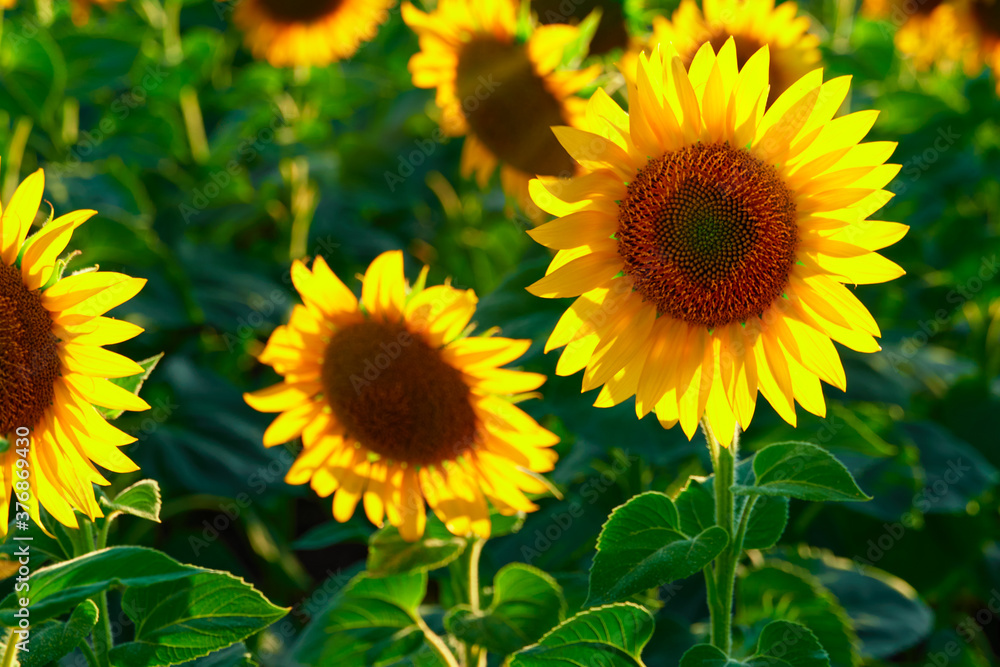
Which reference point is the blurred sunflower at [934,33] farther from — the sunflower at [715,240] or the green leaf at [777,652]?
the green leaf at [777,652]

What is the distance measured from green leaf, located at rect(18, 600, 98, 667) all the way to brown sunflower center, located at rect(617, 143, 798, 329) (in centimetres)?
75

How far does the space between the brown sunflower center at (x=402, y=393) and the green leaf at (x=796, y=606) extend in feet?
2.04

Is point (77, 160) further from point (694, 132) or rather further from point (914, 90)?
point (914, 90)

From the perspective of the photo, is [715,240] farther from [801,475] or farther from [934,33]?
[934,33]

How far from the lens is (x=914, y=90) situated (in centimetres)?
302

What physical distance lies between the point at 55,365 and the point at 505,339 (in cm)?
65

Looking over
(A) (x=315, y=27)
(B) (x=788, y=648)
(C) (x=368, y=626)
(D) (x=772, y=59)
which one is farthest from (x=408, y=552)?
(A) (x=315, y=27)

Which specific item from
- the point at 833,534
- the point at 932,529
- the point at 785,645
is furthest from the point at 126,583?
the point at 932,529

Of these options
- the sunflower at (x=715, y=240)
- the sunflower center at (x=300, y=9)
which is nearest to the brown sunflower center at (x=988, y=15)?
the sunflower center at (x=300, y=9)

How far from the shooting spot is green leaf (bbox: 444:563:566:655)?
1.37 meters

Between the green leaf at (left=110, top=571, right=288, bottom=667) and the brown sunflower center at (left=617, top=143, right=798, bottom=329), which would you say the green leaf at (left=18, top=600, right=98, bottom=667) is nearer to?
the green leaf at (left=110, top=571, right=288, bottom=667)

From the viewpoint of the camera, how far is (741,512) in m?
1.26

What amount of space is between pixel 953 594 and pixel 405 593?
1696 millimetres

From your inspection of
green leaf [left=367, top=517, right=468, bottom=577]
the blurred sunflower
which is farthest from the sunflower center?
green leaf [left=367, top=517, right=468, bottom=577]
